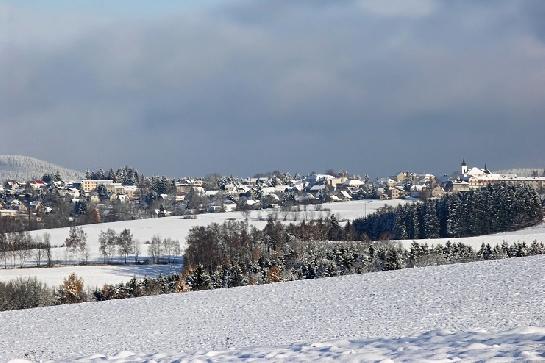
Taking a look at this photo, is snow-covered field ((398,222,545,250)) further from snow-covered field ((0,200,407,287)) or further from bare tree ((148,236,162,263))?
bare tree ((148,236,162,263))

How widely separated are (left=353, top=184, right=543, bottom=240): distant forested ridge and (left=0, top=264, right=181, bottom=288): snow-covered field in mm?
27753

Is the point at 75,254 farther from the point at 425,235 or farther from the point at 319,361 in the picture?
the point at 319,361

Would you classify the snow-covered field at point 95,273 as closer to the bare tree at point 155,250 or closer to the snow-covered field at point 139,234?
the snow-covered field at point 139,234

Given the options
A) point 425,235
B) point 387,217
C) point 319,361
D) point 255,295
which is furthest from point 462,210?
point 319,361

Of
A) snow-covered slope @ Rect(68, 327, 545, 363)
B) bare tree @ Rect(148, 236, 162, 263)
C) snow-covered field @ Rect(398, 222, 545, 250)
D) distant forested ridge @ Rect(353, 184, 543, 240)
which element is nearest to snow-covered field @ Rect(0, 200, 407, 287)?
bare tree @ Rect(148, 236, 162, 263)

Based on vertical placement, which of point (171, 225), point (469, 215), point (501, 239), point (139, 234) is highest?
point (171, 225)

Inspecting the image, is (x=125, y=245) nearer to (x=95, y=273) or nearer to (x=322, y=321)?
(x=95, y=273)

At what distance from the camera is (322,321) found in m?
24.3

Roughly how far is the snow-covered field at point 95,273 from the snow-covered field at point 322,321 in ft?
121

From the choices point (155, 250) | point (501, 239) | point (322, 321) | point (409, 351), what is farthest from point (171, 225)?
point (409, 351)

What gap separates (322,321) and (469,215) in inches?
3157

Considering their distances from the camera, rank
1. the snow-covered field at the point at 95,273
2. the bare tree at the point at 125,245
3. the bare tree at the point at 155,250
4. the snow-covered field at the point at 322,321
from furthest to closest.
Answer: the bare tree at the point at 125,245 → the bare tree at the point at 155,250 → the snow-covered field at the point at 95,273 → the snow-covered field at the point at 322,321

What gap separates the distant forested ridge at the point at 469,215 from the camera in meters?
96.8

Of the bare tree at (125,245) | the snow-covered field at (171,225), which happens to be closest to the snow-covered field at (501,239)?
the bare tree at (125,245)
